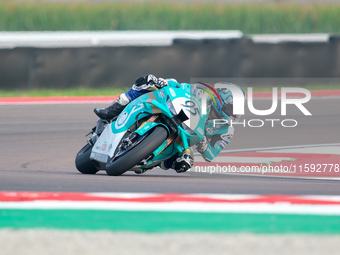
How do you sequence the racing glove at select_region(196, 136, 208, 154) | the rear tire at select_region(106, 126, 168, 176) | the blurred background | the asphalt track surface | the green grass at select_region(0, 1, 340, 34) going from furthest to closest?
the green grass at select_region(0, 1, 340, 34) < the blurred background < the racing glove at select_region(196, 136, 208, 154) < the rear tire at select_region(106, 126, 168, 176) < the asphalt track surface

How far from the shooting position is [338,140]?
32.9 ft

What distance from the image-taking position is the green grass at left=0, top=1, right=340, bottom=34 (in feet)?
78.9

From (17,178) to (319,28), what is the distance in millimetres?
21337

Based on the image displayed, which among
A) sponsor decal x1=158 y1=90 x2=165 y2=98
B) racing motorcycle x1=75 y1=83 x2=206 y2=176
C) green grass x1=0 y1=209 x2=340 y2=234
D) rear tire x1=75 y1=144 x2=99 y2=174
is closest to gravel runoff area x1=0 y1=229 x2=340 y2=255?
green grass x1=0 y1=209 x2=340 y2=234

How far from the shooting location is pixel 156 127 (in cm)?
582

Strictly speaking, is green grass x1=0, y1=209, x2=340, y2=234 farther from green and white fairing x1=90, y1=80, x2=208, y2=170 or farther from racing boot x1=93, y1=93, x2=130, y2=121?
racing boot x1=93, y1=93, x2=130, y2=121

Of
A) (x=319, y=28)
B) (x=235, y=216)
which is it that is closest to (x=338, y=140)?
(x=235, y=216)

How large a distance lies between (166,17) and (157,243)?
70.9ft

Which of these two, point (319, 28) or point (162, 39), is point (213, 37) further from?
point (319, 28)

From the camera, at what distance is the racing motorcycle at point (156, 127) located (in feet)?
19.0

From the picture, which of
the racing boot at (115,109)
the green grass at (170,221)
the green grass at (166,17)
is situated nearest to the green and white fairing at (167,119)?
the racing boot at (115,109)

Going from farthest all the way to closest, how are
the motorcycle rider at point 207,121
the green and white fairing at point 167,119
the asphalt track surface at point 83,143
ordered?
the motorcycle rider at point 207,121 → the green and white fairing at point 167,119 → the asphalt track surface at point 83,143

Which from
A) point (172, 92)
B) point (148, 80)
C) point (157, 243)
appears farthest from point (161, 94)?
point (157, 243)

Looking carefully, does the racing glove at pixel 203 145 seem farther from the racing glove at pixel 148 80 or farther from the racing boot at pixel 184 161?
the racing glove at pixel 148 80
